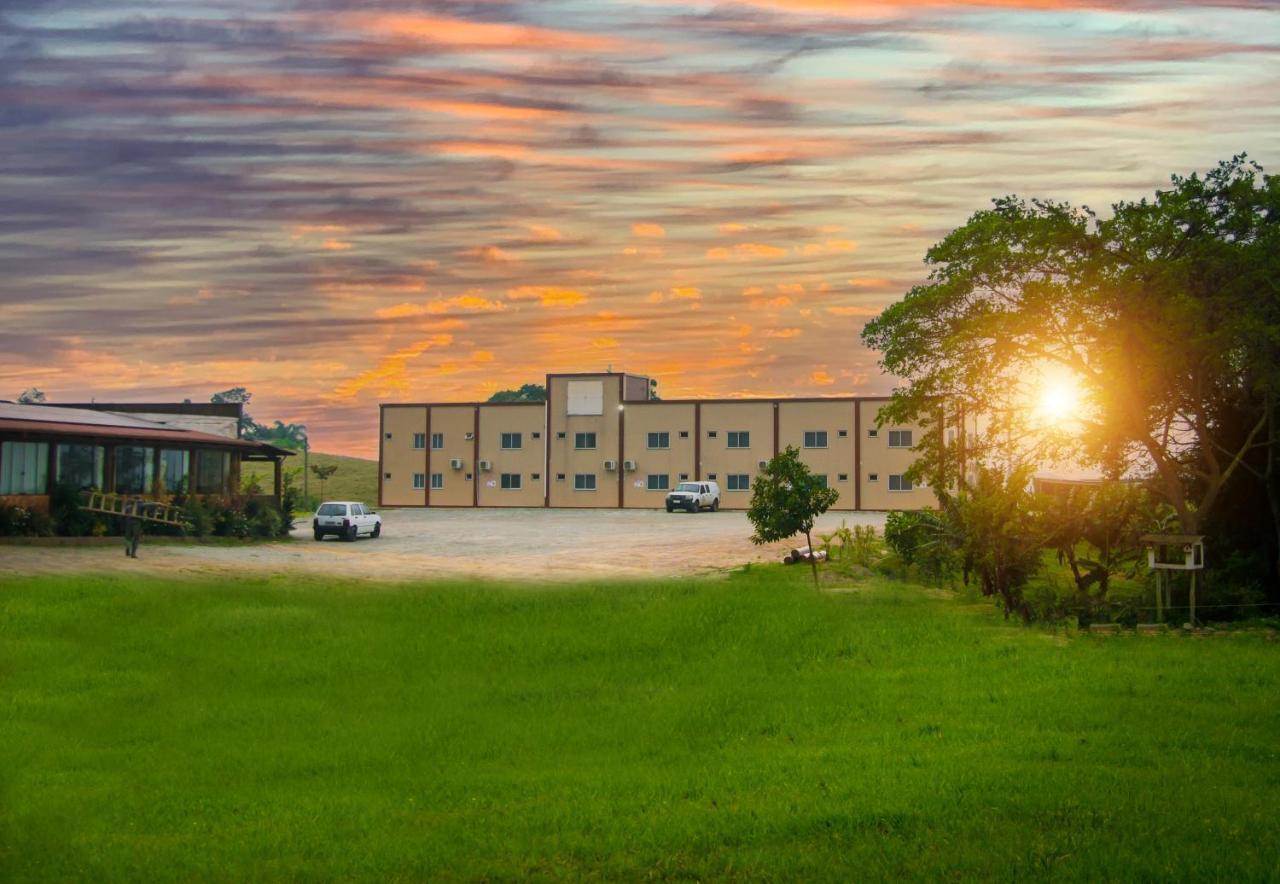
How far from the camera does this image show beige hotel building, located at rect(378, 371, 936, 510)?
237 feet

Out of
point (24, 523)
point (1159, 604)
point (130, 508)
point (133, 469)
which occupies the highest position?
point (133, 469)

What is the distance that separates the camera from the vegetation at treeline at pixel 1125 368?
24875mm

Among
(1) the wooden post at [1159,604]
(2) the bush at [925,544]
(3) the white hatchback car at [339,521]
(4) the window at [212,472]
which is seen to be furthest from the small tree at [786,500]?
(4) the window at [212,472]

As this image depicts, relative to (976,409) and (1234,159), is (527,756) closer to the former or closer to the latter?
(976,409)

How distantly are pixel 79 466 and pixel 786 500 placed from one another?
900 inches

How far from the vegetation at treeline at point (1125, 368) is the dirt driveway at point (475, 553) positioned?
9.57 m

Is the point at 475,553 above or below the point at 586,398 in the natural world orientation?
below

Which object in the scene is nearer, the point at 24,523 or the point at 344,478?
the point at 24,523

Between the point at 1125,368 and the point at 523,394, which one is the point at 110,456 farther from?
the point at 523,394

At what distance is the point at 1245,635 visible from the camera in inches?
850

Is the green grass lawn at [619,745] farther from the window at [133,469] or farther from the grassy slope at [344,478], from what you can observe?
the grassy slope at [344,478]

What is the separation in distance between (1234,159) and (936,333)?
274 inches

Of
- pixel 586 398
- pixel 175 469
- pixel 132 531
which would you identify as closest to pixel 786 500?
pixel 132 531

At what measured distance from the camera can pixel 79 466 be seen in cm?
3862
